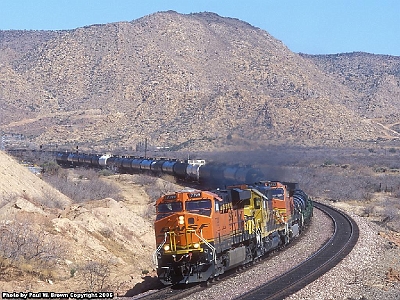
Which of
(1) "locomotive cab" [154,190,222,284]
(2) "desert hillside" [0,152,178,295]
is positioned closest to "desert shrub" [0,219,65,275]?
(2) "desert hillside" [0,152,178,295]

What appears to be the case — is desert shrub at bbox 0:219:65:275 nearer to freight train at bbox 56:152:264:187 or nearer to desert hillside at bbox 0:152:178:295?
desert hillside at bbox 0:152:178:295

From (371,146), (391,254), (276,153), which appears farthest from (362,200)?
(371,146)

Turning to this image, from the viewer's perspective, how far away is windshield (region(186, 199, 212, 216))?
70.4 ft

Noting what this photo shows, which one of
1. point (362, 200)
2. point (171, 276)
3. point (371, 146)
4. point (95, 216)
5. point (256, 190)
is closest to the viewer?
point (171, 276)

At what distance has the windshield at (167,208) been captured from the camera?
2156cm

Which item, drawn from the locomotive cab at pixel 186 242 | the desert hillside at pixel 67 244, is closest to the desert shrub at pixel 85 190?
the desert hillside at pixel 67 244

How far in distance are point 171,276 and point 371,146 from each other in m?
119

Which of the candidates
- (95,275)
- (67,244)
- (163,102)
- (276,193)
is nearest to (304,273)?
(276,193)

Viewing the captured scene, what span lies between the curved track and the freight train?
21.3 ft

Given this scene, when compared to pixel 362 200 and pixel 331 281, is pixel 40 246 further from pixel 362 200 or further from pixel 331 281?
pixel 362 200

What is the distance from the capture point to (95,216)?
3011 centimetres

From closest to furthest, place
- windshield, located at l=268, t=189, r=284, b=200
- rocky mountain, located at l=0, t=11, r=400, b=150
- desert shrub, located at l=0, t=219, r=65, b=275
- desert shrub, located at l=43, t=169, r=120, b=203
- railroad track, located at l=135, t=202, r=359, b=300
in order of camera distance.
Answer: railroad track, located at l=135, t=202, r=359, b=300 → desert shrub, located at l=0, t=219, r=65, b=275 → windshield, located at l=268, t=189, r=284, b=200 → desert shrub, located at l=43, t=169, r=120, b=203 → rocky mountain, located at l=0, t=11, r=400, b=150

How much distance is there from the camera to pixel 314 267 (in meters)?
25.7

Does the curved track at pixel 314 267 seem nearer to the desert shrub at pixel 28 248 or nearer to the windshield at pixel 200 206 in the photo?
the windshield at pixel 200 206
